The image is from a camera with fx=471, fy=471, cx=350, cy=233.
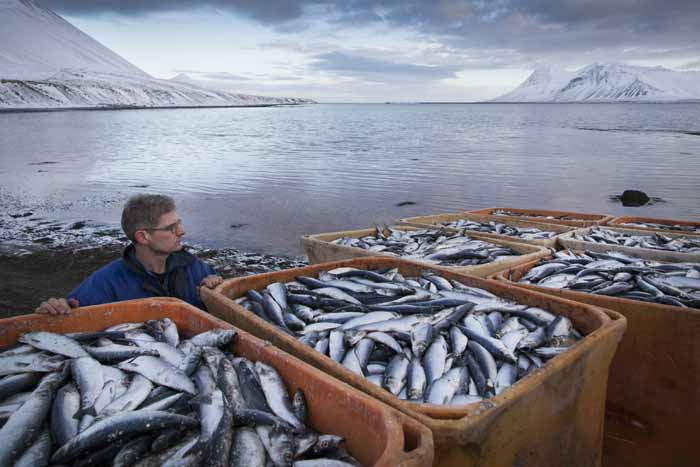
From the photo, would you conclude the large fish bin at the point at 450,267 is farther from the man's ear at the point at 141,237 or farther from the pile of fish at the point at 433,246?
the man's ear at the point at 141,237

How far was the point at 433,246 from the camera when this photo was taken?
529cm

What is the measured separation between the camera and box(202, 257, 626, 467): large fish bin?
1720 millimetres

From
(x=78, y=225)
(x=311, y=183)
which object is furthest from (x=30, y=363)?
(x=311, y=183)

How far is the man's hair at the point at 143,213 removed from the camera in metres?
3.39

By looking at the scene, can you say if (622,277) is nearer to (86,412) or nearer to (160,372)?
(160,372)

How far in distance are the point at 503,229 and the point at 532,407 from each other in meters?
4.59

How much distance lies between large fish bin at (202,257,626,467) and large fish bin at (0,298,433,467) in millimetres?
164

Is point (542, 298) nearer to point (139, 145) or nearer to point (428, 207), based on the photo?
point (428, 207)

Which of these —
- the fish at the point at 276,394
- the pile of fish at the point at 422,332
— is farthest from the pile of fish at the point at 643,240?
the fish at the point at 276,394

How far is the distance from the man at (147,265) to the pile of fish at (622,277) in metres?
2.79

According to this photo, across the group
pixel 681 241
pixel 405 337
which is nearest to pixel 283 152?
pixel 681 241

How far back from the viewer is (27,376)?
2105 mm

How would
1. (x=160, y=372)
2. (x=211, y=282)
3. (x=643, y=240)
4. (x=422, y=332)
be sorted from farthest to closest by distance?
(x=643, y=240) < (x=211, y=282) < (x=422, y=332) < (x=160, y=372)

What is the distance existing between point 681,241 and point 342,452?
5.28m
